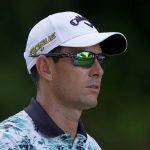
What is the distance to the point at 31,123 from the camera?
414 cm

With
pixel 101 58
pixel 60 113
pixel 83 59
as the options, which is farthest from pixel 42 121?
pixel 101 58

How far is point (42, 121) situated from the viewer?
13.7 ft

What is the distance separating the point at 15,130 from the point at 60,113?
31 cm

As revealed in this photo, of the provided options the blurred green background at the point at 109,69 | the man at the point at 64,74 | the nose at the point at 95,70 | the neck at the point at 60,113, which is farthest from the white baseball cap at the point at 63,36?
the blurred green background at the point at 109,69

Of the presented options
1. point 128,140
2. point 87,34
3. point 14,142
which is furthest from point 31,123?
point 128,140

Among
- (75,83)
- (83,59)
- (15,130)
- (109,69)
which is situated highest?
(83,59)

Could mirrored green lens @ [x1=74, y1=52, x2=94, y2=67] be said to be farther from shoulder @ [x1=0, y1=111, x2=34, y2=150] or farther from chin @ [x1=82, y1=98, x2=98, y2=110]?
shoulder @ [x1=0, y1=111, x2=34, y2=150]

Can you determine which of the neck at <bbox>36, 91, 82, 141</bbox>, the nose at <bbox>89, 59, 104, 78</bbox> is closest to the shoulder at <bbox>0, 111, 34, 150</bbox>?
the neck at <bbox>36, 91, 82, 141</bbox>

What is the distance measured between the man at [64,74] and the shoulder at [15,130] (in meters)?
0.02

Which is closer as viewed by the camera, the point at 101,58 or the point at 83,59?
the point at 83,59

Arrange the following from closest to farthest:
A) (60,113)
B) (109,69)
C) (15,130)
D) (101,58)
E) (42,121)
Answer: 1. (15,130)
2. (42,121)
3. (60,113)
4. (101,58)
5. (109,69)

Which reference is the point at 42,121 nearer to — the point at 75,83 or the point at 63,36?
the point at 75,83

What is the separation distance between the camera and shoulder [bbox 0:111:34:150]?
397 cm

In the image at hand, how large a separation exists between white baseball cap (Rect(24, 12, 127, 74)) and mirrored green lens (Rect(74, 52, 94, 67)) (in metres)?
0.06
